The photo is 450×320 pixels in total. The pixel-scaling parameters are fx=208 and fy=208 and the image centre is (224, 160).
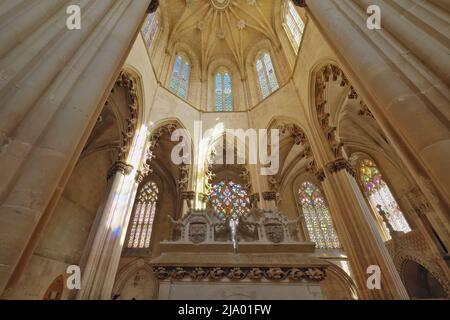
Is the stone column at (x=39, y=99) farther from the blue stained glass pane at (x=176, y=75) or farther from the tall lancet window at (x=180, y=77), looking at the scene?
the tall lancet window at (x=180, y=77)

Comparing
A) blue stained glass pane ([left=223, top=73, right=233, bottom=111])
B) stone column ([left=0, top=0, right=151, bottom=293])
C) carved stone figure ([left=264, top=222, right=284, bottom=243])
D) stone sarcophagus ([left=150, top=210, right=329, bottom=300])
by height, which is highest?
blue stained glass pane ([left=223, top=73, right=233, bottom=111])

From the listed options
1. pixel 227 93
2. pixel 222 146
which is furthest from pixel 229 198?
pixel 227 93

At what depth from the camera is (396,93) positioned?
2.59 m

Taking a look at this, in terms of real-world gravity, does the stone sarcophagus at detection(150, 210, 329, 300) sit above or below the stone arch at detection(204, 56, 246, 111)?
below

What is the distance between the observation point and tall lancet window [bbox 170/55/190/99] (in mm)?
10448

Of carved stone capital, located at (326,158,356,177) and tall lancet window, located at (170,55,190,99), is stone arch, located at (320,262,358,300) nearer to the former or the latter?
carved stone capital, located at (326,158,356,177)

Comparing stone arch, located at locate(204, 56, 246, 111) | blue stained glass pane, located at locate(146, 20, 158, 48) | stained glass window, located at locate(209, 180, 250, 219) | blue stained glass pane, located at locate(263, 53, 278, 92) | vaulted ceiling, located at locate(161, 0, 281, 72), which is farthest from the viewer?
vaulted ceiling, located at locate(161, 0, 281, 72)

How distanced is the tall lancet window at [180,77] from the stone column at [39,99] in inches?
282

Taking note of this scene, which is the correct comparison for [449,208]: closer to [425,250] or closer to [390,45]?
[390,45]

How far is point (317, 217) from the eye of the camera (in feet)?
40.3

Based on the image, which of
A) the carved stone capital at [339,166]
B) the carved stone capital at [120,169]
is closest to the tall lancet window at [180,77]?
the carved stone capital at [120,169]

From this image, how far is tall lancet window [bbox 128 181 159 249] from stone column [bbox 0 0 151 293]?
1004 cm

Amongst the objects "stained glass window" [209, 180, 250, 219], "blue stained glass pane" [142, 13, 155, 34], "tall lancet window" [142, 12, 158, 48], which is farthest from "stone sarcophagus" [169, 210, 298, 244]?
"blue stained glass pane" [142, 13, 155, 34]
